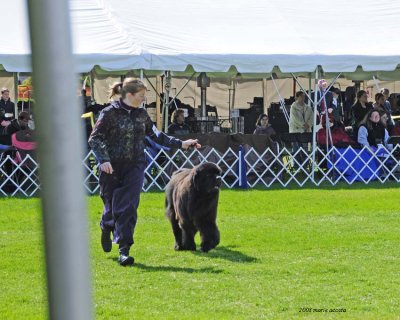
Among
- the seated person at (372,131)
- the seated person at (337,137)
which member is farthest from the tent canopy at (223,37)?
the seated person at (337,137)

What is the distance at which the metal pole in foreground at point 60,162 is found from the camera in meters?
1.61

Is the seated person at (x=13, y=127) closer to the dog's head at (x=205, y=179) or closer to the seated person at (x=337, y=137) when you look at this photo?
the seated person at (x=337, y=137)

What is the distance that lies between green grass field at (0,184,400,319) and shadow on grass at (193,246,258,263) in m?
0.01

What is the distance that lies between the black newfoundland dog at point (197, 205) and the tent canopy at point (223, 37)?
6.30m

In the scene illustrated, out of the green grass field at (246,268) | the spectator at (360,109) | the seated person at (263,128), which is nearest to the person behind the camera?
the green grass field at (246,268)

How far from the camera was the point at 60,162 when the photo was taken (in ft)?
5.29

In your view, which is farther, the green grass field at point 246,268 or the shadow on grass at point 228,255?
the shadow on grass at point 228,255

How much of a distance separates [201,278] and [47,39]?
5885 millimetres

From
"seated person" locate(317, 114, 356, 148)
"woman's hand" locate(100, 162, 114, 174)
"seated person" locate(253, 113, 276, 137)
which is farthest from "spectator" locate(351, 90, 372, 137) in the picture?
"woman's hand" locate(100, 162, 114, 174)

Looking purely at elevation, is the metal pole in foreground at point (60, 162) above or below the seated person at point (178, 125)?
above

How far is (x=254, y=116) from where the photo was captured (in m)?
23.7

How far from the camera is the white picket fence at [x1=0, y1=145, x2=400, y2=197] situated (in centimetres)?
1528

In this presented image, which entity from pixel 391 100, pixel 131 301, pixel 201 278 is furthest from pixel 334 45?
pixel 131 301

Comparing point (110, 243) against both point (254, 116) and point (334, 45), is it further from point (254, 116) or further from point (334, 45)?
point (254, 116)
